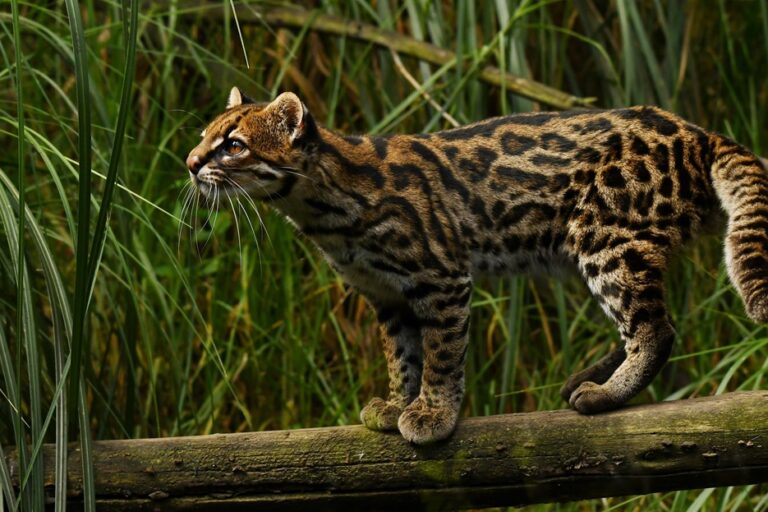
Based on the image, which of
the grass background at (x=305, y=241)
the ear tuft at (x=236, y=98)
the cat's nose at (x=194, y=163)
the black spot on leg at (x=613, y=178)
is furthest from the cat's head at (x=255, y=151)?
the black spot on leg at (x=613, y=178)

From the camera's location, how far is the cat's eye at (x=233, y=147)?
358 centimetres

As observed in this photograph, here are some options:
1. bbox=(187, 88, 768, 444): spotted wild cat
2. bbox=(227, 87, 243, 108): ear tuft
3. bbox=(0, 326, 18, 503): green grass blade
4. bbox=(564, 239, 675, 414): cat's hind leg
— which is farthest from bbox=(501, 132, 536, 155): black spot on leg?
bbox=(0, 326, 18, 503): green grass blade

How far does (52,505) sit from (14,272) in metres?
0.62

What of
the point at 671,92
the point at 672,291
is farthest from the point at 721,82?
the point at 672,291

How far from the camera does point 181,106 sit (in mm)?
5832

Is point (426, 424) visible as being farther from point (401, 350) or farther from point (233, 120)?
point (233, 120)

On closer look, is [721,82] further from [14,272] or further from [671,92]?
[14,272]

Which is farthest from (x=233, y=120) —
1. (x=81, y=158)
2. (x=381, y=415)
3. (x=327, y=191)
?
(x=81, y=158)

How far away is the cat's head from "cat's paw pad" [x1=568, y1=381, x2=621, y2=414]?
3.40ft

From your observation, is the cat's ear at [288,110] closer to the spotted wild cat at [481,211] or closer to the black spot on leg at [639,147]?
the spotted wild cat at [481,211]

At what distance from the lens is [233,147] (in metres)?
3.60

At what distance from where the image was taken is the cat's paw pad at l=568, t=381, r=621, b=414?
11.2 feet

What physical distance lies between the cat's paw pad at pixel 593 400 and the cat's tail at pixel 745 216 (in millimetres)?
465

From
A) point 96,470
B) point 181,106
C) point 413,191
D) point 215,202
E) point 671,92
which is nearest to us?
point 96,470
